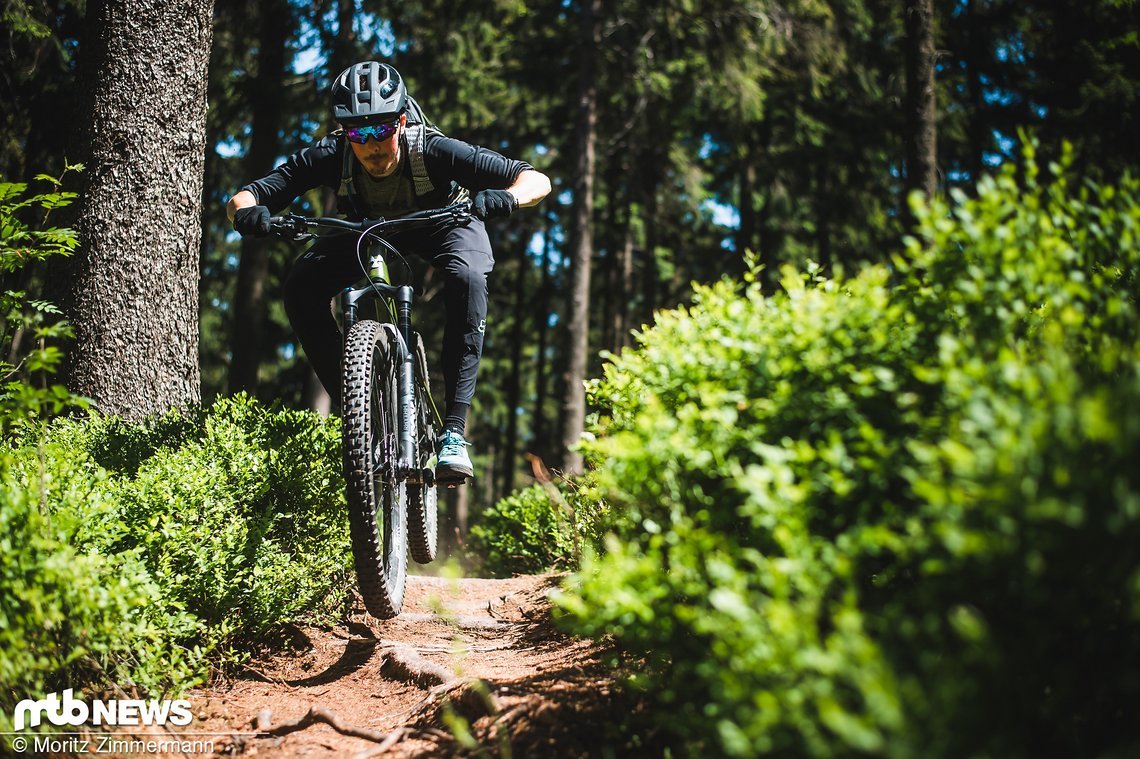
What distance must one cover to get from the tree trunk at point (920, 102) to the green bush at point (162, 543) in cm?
689

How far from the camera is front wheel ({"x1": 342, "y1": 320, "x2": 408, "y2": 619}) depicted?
3438mm

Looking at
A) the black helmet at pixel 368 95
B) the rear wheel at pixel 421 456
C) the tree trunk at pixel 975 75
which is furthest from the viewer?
the tree trunk at pixel 975 75

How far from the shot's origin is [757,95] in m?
12.7

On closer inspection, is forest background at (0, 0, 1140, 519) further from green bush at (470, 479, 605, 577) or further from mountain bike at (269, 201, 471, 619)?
mountain bike at (269, 201, 471, 619)

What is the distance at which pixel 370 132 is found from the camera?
4156mm

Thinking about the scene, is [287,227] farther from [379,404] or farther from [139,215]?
[139,215]

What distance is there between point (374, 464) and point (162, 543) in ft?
3.16

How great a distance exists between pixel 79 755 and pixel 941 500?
291cm

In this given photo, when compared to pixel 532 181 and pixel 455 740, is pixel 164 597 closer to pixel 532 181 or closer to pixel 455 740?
pixel 455 740

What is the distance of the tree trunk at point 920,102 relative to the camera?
8125 millimetres

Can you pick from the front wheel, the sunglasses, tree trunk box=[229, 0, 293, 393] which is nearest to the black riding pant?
the front wheel

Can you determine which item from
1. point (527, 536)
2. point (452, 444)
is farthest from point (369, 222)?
point (527, 536)

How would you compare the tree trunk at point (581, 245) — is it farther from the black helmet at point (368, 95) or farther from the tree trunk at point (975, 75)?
the tree trunk at point (975, 75)

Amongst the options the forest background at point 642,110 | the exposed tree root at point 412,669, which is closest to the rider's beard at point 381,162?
the exposed tree root at point 412,669
